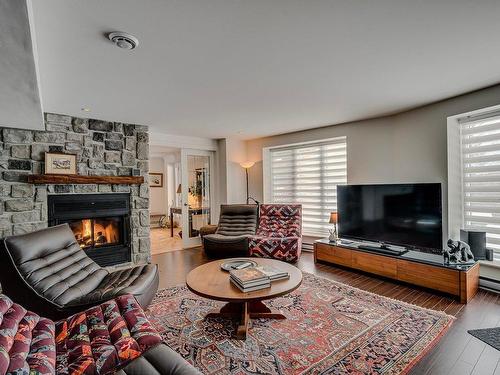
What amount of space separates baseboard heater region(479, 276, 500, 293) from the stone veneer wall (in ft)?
15.4

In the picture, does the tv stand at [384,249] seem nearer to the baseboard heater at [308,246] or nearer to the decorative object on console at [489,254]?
the decorative object on console at [489,254]

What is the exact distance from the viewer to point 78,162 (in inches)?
158

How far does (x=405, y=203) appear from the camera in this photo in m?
3.52

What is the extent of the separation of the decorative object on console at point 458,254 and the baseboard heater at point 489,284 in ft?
1.27

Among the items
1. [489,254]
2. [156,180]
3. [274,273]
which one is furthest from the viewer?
[156,180]

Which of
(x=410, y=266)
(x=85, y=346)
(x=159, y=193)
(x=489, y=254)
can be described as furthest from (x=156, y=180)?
(x=489, y=254)

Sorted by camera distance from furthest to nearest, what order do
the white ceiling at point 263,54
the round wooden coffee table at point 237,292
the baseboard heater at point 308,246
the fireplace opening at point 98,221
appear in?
the baseboard heater at point 308,246 < the fireplace opening at point 98,221 < the round wooden coffee table at point 237,292 < the white ceiling at point 263,54

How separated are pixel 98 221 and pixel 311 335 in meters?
3.66

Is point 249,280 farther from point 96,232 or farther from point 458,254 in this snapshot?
point 96,232

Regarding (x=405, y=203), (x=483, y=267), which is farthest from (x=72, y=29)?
(x=483, y=267)

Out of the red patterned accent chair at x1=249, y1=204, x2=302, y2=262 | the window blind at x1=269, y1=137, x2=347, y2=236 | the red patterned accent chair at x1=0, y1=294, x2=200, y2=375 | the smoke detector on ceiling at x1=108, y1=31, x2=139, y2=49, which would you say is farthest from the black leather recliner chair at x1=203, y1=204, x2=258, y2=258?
the smoke detector on ceiling at x1=108, y1=31, x2=139, y2=49

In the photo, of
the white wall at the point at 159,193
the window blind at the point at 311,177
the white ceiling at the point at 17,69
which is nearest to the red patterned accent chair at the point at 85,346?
the white ceiling at the point at 17,69

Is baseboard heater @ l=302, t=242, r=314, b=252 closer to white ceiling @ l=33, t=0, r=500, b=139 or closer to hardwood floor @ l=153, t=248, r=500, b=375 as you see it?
hardwood floor @ l=153, t=248, r=500, b=375

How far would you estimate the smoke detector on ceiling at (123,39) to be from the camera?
1.86 metres
